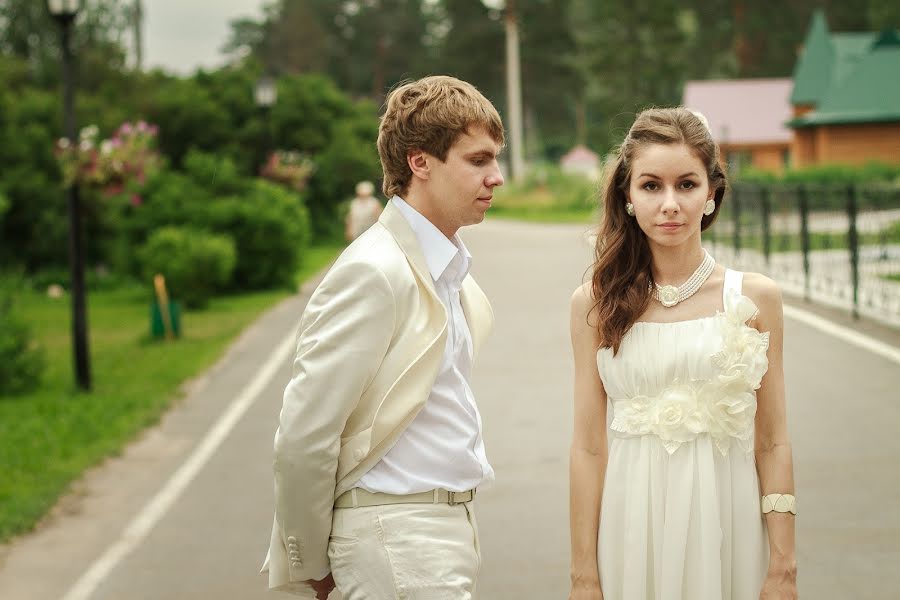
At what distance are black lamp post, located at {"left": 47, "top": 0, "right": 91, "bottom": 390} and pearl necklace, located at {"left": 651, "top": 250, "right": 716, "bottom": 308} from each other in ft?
34.2

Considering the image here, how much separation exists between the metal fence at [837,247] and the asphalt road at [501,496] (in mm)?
2381

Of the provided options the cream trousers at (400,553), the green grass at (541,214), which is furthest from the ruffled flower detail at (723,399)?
the green grass at (541,214)

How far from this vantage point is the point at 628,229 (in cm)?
378

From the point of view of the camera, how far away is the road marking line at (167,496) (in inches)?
284

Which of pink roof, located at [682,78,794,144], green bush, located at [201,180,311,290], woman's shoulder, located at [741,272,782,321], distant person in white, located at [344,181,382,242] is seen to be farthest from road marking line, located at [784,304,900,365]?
pink roof, located at [682,78,794,144]

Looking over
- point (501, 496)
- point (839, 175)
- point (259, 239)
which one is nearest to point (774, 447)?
point (501, 496)

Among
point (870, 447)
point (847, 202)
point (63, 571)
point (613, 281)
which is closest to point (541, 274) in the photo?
point (847, 202)

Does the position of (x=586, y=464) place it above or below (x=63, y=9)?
below

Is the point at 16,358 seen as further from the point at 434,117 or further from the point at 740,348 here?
the point at 740,348

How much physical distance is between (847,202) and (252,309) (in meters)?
Answer: 9.21

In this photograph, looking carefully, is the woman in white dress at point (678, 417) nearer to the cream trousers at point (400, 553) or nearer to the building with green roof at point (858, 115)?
the cream trousers at point (400, 553)

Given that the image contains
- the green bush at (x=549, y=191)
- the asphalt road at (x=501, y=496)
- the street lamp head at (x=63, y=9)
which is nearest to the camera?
the asphalt road at (x=501, y=496)

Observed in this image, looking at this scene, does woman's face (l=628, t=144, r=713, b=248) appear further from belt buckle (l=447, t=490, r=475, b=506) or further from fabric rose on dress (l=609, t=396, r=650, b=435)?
belt buckle (l=447, t=490, r=475, b=506)

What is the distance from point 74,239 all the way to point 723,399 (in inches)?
427
